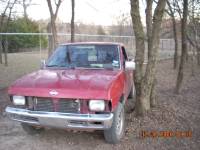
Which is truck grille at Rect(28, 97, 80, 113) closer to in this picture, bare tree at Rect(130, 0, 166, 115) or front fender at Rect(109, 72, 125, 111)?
front fender at Rect(109, 72, 125, 111)

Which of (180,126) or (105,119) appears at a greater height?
(105,119)

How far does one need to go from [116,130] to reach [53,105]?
1116 mm

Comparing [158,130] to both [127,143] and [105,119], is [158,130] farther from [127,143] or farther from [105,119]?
[105,119]

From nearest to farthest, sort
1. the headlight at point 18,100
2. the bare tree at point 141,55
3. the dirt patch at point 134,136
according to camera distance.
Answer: the headlight at point 18,100, the dirt patch at point 134,136, the bare tree at point 141,55

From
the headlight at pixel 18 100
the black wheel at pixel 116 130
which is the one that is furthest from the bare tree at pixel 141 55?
the headlight at pixel 18 100

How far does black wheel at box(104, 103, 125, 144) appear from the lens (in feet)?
15.6

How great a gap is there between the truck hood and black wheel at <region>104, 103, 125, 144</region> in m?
0.56

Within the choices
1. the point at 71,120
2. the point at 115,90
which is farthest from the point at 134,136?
the point at 71,120

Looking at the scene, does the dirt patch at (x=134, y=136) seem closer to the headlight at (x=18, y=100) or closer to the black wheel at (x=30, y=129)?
the black wheel at (x=30, y=129)

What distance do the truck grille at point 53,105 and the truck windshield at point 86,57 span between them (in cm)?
131

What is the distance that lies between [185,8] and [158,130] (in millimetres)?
4327

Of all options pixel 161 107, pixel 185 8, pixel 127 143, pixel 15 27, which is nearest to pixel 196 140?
pixel 127 143

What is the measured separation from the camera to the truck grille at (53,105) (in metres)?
4.44

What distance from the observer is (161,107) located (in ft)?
21.5
